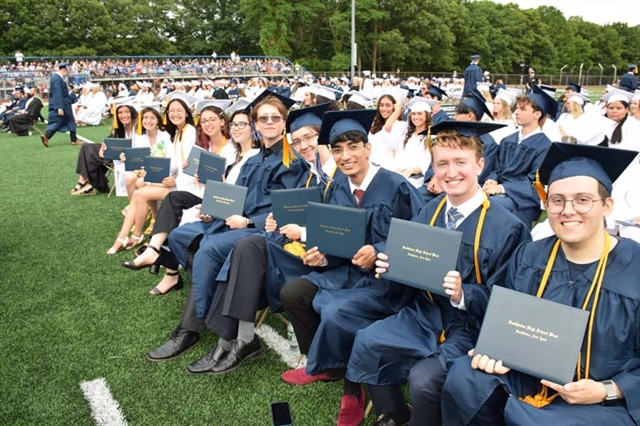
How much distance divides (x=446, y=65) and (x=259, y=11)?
22.2 meters

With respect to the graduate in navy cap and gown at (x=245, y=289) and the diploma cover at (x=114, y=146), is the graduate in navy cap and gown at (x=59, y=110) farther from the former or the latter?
the graduate in navy cap and gown at (x=245, y=289)

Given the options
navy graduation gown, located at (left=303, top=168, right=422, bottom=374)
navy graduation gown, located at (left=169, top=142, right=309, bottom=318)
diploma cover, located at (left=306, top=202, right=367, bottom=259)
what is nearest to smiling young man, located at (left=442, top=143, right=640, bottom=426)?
navy graduation gown, located at (left=303, top=168, right=422, bottom=374)

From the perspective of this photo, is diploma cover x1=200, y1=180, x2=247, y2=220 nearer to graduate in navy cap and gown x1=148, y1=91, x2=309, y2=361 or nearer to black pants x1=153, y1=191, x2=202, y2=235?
graduate in navy cap and gown x1=148, y1=91, x2=309, y2=361

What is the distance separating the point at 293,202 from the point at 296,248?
0.32 metres

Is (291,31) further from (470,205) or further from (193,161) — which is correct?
(470,205)

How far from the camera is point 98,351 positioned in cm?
381

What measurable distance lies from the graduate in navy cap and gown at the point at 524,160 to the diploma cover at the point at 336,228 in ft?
7.55

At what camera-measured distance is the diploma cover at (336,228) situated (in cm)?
289

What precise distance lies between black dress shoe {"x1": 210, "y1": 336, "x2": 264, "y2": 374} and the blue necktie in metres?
1.71

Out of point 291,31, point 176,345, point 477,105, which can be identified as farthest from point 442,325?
point 291,31

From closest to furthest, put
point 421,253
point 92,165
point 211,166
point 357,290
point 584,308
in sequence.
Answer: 1. point 584,308
2. point 421,253
3. point 357,290
4. point 211,166
5. point 92,165

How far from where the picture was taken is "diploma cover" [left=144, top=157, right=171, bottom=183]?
5.66 meters

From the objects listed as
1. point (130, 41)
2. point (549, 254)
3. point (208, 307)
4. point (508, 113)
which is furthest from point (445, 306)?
point (130, 41)

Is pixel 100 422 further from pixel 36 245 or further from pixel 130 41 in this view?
pixel 130 41
